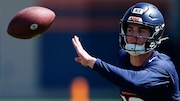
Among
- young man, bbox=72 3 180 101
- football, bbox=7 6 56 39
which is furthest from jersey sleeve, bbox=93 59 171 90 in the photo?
football, bbox=7 6 56 39

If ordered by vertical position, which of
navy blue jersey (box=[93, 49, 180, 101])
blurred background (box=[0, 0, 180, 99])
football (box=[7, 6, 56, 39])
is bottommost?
blurred background (box=[0, 0, 180, 99])

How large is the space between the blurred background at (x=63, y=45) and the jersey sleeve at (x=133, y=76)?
6981 millimetres

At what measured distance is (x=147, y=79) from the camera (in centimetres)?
400

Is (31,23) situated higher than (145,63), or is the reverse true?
(31,23)

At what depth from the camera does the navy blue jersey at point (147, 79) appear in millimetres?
3936

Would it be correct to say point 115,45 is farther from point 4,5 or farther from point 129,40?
point 129,40

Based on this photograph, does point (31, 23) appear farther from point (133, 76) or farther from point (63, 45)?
point (63, 45)

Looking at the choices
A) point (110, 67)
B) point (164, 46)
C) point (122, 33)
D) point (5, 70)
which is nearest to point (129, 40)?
point (122, 33)

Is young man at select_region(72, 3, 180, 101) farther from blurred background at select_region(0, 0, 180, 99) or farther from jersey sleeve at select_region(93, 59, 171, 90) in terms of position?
blurred background at select_region(0, 0, 180, 99)

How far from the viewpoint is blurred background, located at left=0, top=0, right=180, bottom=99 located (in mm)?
11258

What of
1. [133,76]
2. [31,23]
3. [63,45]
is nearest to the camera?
[133,76]

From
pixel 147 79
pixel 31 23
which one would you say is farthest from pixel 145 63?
pixel 31 23

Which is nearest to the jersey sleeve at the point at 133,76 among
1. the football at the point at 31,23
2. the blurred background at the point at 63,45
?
the football at the point at 31,23

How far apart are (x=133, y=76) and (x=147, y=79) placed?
0.28ft
